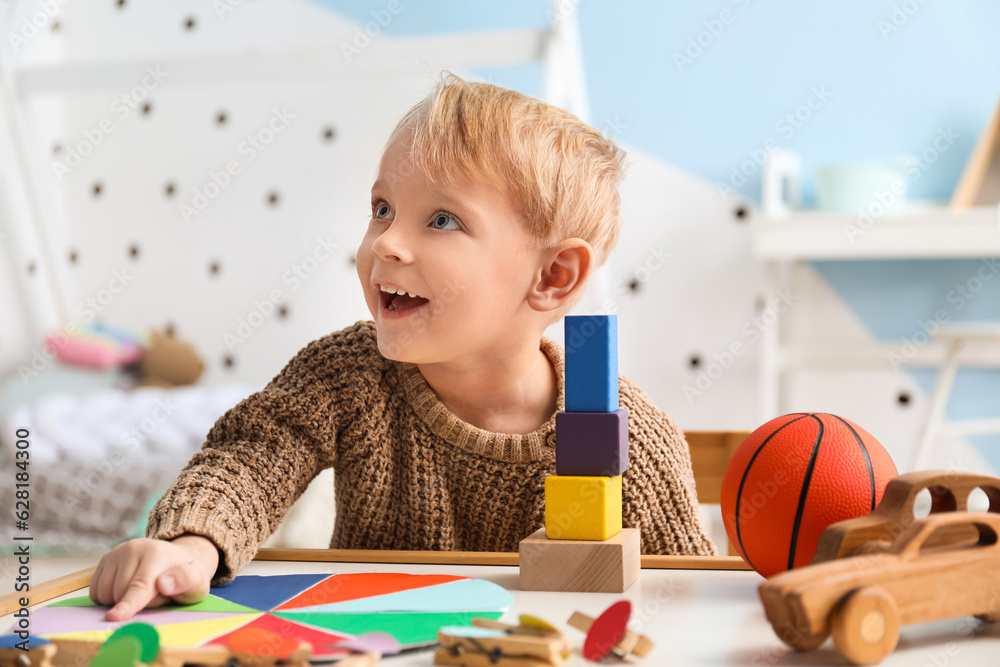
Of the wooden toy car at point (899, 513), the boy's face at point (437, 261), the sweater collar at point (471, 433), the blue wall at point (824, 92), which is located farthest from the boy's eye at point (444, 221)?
the blue wall at point (824, 92)

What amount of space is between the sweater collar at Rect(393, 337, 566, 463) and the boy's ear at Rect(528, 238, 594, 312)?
0.29 feet

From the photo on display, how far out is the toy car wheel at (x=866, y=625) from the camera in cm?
41

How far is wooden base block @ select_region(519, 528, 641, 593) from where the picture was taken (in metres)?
0.56

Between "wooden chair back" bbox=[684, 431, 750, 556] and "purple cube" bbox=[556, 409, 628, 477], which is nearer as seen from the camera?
"purple cube" bbox=[556, 409, 628, 477]

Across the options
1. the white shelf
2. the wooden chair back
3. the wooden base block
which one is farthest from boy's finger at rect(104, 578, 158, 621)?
the white shelf

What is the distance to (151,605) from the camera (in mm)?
530

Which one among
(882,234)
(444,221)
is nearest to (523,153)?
(444,221)

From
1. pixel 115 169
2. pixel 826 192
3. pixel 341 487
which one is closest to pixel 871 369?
pixel 826 192

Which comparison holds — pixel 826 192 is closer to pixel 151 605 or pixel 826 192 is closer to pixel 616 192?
pixel 616 192

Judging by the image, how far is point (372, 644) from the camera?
1.44 ft

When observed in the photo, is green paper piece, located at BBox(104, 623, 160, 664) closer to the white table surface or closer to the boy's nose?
the white table surface

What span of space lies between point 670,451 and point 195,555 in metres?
0.43

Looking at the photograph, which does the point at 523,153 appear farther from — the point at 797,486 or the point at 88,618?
the point at 88,618

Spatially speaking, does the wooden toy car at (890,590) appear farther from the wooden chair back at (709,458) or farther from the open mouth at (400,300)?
the wooden chair back at (709,458)
